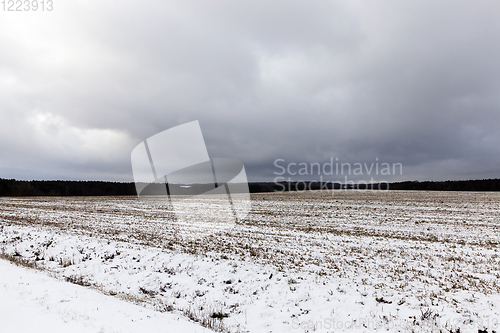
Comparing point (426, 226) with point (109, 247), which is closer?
point (109, 247)

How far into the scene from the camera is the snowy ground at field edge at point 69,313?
6.31 metres

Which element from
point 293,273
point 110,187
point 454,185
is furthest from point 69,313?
point 454,185

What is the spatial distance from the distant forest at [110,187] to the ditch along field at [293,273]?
97195 millimetres

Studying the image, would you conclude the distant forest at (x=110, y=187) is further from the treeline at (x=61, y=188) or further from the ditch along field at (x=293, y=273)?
the ditch along field at (x=293, y=273)

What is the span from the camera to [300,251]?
13.8 m

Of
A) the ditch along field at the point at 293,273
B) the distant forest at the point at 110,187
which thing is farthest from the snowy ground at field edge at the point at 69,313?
the distant forest at the point at 110,187

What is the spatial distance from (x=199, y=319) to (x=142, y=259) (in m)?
6.72

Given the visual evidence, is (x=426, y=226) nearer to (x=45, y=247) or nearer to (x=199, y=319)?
(x=199, y=319)

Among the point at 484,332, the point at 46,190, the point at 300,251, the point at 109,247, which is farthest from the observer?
the point at 46,190

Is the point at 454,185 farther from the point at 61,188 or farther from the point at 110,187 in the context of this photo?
the point at 61,188

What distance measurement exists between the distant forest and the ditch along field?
97.2 m

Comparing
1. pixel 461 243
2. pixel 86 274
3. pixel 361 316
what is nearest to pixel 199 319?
pixel 361 316

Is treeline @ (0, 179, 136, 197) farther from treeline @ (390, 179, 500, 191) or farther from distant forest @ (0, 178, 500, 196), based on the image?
treeline @ (390, 179, 500, 191)

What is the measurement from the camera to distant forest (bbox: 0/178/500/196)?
4277 inches
